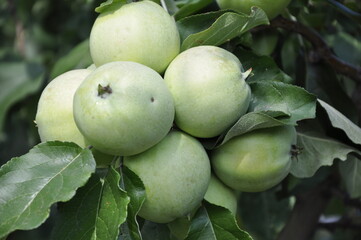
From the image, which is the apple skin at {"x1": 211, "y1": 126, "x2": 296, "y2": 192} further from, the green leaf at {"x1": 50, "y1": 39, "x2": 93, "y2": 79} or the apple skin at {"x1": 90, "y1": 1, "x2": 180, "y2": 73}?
the green leaf at {"x1": 50, "y1": 39, "x2": 93, "y2": 79}

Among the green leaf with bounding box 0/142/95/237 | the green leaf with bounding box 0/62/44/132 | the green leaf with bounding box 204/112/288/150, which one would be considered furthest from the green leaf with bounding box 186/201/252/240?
the green leaf with bounding box 0/62/44/132

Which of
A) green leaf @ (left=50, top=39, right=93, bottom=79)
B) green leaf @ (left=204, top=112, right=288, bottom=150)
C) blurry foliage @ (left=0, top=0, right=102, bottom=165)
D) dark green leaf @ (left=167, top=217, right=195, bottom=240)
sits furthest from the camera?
blurry foliage @ (left=0, top=0, right=102, bottom=165)

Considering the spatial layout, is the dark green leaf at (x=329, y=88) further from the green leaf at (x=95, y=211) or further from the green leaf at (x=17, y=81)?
the green leaf at (x=17, y=81)

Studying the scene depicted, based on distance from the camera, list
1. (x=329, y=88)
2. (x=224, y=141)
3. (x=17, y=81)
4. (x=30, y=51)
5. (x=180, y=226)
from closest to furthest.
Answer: (x=224, y=141), (x=180, y=226), (x=329, y=88), (x=17, y=81), (x=30, y=51)

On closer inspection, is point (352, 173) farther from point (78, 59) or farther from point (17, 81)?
point (17, 81)

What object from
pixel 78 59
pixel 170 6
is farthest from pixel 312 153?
pixel 78 59

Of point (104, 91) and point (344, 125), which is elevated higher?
point (104, 91)

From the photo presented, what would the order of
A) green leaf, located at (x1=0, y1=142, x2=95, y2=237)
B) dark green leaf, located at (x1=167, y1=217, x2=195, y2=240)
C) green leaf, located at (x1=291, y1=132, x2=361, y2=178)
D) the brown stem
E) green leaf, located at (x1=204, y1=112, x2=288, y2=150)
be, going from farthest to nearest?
the brown stem
green leaf, located at (x1=291, y1=132, x2=361, y2=178)
dark green leaf, located at (x1=167, y1=217, x2=195, y2=240)
green leaf, located at (x1=204, y1=112, x2=288, y2=150)
green leaf, located at (x1=0, y1=142, x2=95, y2=237)
